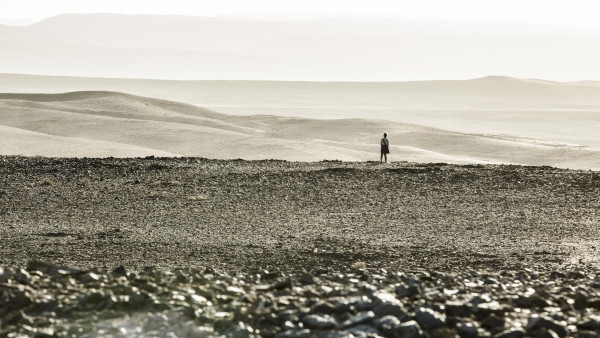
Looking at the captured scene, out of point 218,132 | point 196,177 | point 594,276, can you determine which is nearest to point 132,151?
point 218,132

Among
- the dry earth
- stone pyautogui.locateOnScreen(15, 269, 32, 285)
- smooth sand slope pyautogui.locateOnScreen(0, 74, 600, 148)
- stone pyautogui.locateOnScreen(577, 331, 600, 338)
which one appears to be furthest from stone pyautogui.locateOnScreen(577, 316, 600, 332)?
smooth sand slope pyautogui.locateOnScreen(0, 74, 600, 148)

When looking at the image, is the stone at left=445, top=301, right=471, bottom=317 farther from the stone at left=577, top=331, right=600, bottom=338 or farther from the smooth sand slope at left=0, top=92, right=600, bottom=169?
the smooth sand slope at left=0, top=92, right=600, bottom=169

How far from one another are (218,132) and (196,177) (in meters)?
20.7

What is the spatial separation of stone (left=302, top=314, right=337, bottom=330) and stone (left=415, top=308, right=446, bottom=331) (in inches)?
29.2

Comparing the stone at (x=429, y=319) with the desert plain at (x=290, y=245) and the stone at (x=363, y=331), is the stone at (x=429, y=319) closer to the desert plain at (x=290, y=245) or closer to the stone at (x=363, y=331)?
the desert plain at (x=290, y=245)

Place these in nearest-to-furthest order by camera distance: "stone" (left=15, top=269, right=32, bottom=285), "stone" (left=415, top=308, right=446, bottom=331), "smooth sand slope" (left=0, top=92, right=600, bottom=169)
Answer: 1. "stone" (left=415, top=308, right=446, bottom=331)
2. "stone" (left=15, top=269, right=32, bottom=285)
3. "smooth sand slope" (left=0, top=92, right=600, bottom=169)

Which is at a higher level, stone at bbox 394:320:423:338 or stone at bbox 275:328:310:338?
stone at bbox 394:320:423:338

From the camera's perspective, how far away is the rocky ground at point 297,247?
24.7 feet

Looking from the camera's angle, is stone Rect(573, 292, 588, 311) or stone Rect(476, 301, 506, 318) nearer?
stone Rect(476, 301, 506, 318)

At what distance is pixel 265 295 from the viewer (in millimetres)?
8117

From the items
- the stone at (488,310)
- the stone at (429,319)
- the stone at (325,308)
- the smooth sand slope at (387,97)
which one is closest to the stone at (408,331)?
the stone at (429,319)

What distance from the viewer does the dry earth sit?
1180 cm

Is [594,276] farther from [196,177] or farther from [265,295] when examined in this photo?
[196,177]

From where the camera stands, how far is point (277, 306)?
7801mm
